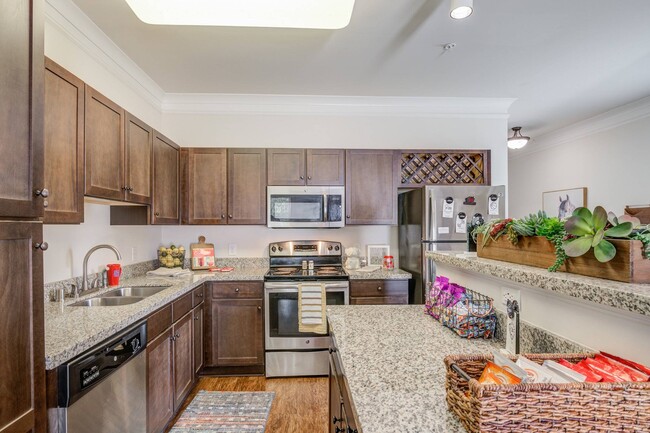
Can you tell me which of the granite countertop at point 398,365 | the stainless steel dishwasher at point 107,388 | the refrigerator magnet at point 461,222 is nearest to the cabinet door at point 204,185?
the stainless steel dishwasher at point 107,388

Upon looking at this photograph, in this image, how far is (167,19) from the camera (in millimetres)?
1823

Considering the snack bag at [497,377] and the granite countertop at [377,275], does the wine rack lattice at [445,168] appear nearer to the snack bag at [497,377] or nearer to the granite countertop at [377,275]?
the granite countertop at [377,275]

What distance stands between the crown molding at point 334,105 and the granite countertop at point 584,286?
8.70 feet

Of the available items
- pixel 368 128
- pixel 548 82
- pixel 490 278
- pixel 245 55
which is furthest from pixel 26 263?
pixel 548 82

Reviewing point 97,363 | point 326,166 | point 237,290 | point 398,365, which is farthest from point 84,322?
point 326,166

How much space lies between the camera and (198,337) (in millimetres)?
2672

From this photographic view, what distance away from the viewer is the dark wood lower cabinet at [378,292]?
115 inches

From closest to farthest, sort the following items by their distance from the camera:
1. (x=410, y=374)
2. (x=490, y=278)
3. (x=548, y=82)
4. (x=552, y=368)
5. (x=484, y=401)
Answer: (x=484, y=401), (x=552, y=368), (x=410, y=374), (x=490, y=278), (x=548, y=82)

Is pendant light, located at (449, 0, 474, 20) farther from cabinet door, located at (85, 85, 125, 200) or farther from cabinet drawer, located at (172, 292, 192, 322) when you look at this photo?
cabinet drawer, located at (172, 292, 192, 322)

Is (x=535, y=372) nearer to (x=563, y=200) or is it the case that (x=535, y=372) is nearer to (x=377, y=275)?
(x=377, y=275)

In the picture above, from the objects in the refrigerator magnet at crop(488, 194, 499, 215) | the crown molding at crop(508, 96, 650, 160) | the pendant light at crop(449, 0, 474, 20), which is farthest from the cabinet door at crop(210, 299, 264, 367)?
the crown molding at crop(508, 96, 650, 160)

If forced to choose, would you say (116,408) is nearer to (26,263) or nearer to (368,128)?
(26,263)

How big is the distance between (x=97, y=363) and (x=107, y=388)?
17 cm

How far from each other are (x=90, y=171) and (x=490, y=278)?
82.4 inches
